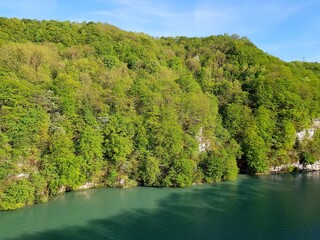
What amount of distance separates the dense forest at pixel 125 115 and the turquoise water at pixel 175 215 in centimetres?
274

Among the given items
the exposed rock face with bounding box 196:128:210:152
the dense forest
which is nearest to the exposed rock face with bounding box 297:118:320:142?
the dense forest

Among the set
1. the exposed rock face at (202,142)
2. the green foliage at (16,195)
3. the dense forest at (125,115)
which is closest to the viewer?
the green foliage at (16,195)

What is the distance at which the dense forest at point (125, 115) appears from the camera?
34.7 meters

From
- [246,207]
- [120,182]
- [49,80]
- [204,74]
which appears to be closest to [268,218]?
[246,207]

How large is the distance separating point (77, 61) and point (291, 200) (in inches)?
1381

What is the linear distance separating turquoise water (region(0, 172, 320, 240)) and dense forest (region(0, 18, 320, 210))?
8.99ft

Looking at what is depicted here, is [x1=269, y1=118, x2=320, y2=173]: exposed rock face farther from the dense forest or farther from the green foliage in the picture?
the green foliage

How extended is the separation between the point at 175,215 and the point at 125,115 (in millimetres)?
17328

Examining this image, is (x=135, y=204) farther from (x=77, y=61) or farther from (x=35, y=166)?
(x=77, y=61)

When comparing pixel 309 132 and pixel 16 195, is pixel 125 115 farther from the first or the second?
pixel 309 132

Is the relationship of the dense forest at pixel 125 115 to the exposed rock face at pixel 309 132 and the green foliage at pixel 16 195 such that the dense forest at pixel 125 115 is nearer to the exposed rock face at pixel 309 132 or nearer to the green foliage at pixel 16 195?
the green foliage at pixel 16 195

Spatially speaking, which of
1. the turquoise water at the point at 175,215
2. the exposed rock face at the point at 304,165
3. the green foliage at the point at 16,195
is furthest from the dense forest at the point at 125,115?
the turquoise water at the point at 175,215

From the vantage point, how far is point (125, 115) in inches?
1713

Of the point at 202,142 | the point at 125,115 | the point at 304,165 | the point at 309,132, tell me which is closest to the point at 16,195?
the point at 125,115
